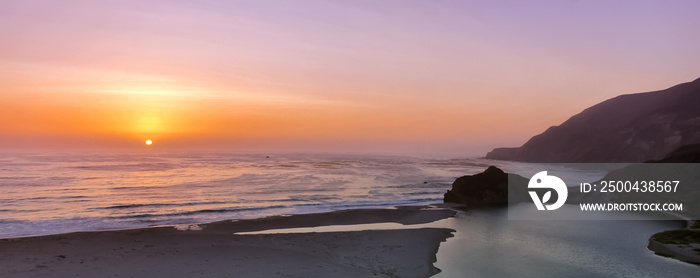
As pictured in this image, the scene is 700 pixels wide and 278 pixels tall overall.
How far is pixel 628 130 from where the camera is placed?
13975 cm

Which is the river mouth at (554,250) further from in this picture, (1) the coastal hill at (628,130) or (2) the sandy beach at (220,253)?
(1) the coastal hill at (628,130)

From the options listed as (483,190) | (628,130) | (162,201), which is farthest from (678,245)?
(628,130)

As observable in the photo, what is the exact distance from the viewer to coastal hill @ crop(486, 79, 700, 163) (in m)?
116

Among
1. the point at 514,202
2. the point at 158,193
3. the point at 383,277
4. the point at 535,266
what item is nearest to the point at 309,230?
the point at 383,277

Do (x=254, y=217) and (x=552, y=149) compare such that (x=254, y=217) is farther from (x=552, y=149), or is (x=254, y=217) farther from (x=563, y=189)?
(x=552, y=149)

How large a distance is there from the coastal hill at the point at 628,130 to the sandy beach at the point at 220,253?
3783 inches

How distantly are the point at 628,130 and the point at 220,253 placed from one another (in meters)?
153

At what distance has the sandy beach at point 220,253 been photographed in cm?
1877

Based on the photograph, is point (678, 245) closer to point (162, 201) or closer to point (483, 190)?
point (483, 190)

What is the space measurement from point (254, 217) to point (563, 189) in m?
36.0

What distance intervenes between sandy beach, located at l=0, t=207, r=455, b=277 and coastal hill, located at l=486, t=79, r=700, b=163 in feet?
315

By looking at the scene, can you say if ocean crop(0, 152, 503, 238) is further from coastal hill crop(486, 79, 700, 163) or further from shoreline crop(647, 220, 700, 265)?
coastal hill crop(486, 79, 700, 163)

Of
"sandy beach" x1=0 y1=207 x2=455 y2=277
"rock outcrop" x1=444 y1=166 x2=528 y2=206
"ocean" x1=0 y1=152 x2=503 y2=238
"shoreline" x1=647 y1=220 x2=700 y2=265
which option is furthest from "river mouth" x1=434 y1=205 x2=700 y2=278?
"ocean" x1=0 y1=152 x2=503 y2=238

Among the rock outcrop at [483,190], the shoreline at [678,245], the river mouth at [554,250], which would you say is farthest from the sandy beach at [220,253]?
the rock outcrop at [483,190]
